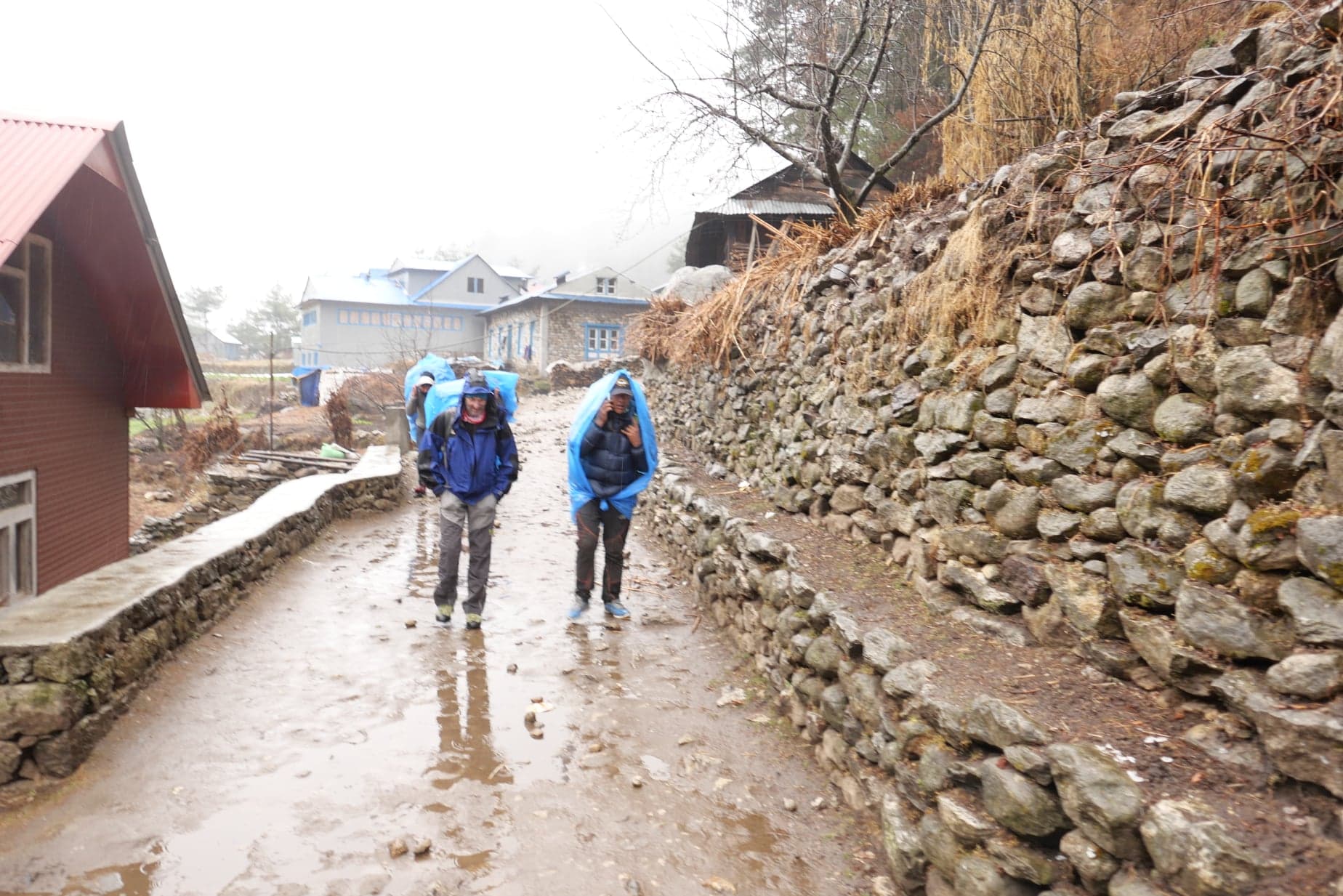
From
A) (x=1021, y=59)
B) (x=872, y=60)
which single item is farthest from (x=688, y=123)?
(x=1021, y=59)

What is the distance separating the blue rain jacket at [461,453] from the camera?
257 inches

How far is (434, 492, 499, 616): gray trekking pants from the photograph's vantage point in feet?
21.7

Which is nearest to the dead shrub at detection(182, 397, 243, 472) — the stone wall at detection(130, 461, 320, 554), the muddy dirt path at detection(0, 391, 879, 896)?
the stone wall at detection(130, 461, 320, 554)

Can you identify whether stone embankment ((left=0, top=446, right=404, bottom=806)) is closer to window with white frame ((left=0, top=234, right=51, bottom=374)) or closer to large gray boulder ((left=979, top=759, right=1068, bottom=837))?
window with white frame ((left=0, top=234, right=51, bottom=374))

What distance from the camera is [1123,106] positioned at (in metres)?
4.01

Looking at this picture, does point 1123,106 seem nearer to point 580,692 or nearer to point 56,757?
point 580,692

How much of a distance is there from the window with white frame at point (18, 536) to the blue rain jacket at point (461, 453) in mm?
4478

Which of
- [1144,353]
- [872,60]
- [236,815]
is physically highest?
[872,60]

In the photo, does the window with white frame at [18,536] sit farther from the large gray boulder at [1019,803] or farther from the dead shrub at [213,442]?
the dead shrub at [213,442]

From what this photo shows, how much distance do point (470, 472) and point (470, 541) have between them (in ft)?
2.11

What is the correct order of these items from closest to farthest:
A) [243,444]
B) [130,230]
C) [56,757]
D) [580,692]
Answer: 1. [56,757]
2. [580,692]
3. [130,230]
4. [243,444]

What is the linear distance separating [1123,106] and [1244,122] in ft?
3.08

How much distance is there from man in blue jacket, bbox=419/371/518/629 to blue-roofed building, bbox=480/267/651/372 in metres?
28.8

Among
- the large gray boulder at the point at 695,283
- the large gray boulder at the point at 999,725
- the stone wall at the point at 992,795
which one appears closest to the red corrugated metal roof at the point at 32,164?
the stone wall at the point at 992,795
